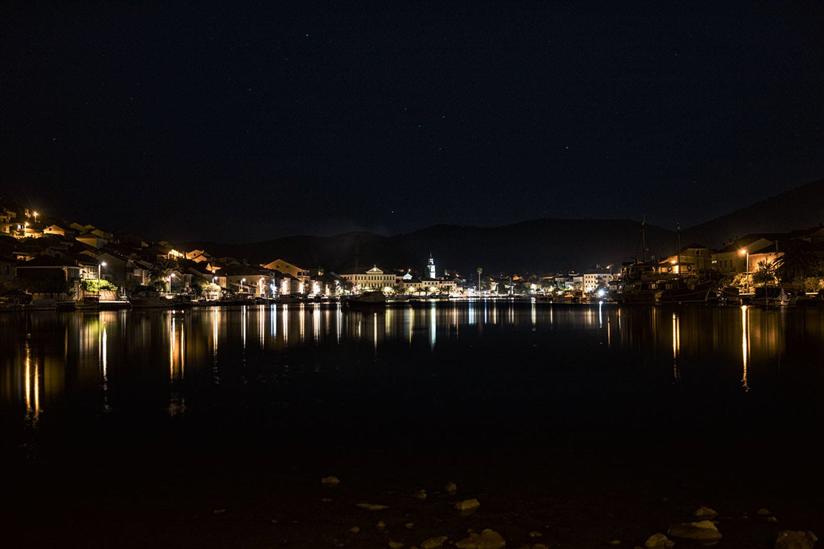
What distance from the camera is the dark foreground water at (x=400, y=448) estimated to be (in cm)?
660

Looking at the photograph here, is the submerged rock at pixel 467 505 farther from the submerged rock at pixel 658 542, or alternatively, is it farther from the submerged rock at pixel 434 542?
the submerged rock at pixel 658 542

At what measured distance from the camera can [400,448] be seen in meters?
9.66

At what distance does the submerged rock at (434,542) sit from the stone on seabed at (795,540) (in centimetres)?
297

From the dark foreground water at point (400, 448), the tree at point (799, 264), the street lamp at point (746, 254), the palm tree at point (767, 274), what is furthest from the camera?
the street lamp at point (746, 254)

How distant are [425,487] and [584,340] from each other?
906 inches

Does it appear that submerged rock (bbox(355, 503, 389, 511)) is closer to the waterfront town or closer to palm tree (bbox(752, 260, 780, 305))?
the waterfront town

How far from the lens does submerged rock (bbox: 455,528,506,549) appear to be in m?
5.91

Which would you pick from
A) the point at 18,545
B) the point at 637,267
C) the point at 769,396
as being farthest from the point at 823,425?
the point at 637,267

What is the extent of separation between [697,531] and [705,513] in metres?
0.64

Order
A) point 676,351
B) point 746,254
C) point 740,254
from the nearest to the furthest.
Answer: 1. point 676,351
2. point 746,254
3. point 740,254

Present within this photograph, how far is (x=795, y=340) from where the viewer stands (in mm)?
25578

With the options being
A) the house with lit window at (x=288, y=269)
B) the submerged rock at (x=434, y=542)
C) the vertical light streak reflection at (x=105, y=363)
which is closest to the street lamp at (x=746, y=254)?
the vertical light streak reflection at (x=105, y=363)

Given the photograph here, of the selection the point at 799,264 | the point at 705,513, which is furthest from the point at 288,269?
the point at 705,513

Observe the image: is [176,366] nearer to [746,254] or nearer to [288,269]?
[746,254]
